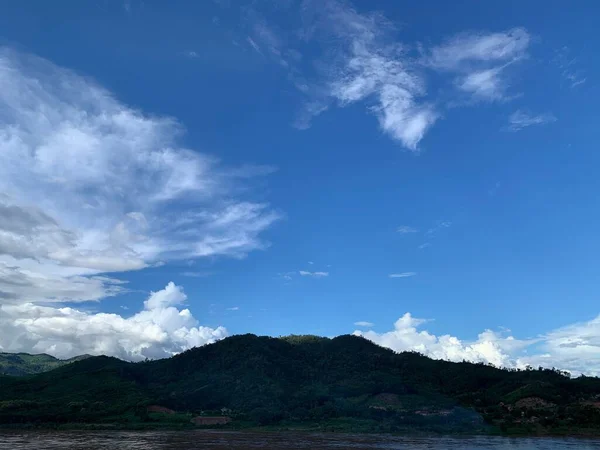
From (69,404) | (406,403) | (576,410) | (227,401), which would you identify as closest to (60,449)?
(69,404)

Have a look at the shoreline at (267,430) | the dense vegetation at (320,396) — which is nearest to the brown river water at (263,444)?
the shoreline at (267,430)

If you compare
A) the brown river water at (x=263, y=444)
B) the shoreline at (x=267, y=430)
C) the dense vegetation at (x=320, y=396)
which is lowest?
the brown river water at (x=263, y=444)

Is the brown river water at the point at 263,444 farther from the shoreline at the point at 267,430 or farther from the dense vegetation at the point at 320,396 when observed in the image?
the dense vegetation at the point at 320,396

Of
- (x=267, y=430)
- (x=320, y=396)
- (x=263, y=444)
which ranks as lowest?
(x=263, y=444)

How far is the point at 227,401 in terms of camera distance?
152125 millimetres

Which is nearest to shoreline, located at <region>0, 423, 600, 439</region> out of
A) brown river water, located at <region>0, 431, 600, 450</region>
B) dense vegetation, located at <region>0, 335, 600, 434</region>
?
dense vegetation, located at <region>0, 335, 600, 434</region>

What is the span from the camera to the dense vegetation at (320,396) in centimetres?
11962

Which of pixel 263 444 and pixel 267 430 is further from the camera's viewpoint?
pixel 267 430

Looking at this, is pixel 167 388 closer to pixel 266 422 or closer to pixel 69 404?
pixel 69 404

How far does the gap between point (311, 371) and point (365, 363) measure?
2160 centimetres

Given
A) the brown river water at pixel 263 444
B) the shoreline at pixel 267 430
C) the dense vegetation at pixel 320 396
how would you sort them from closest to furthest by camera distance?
the brown river water at pixel 263 444 < the shoreline at pixel 267 430 < the dense vegetation at pixel 320 396

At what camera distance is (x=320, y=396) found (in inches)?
6073

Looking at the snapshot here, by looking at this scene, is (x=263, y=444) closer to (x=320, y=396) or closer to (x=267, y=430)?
(x=267, y=430)

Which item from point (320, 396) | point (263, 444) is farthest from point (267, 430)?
point (320, 396)
